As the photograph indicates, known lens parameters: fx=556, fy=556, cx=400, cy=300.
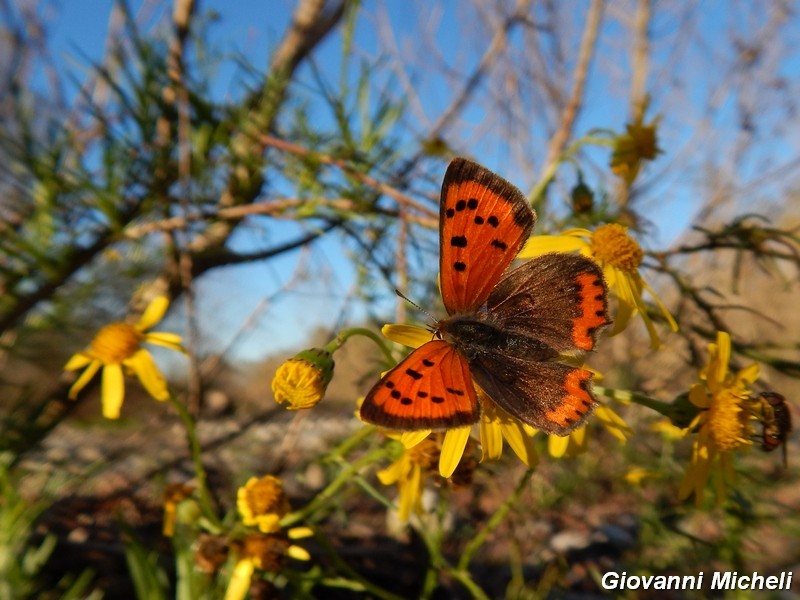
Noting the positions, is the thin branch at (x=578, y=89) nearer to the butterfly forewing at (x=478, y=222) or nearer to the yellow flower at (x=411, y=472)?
the butterfly forewing at (x=478, y=222)

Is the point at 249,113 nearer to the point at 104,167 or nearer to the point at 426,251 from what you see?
the point at 104,167

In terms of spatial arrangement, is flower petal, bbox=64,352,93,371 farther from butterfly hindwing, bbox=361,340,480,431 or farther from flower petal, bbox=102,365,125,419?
butterfly hindwing, bbox=361,340,480,431

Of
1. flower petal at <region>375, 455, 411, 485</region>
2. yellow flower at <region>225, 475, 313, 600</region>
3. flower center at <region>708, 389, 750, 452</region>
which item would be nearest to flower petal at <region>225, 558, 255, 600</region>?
yellow flower at <region>225, 475, 313, 600</region>

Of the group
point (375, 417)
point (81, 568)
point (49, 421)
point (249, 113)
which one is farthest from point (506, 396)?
point (81, 568)

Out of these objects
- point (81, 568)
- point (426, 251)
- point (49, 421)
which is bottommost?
point (81, 568)

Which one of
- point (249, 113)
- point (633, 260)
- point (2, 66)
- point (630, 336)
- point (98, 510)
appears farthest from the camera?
point (630, 336)

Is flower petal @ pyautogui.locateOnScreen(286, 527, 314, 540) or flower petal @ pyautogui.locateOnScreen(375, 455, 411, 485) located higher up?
flower petal @ pyautogui.locateOnScreen(375, 455, 411, 485)

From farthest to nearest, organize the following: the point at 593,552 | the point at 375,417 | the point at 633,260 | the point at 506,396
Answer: the point at 593,552 < the point at 633,260 < the point at 506,396 < the point at 375,417
